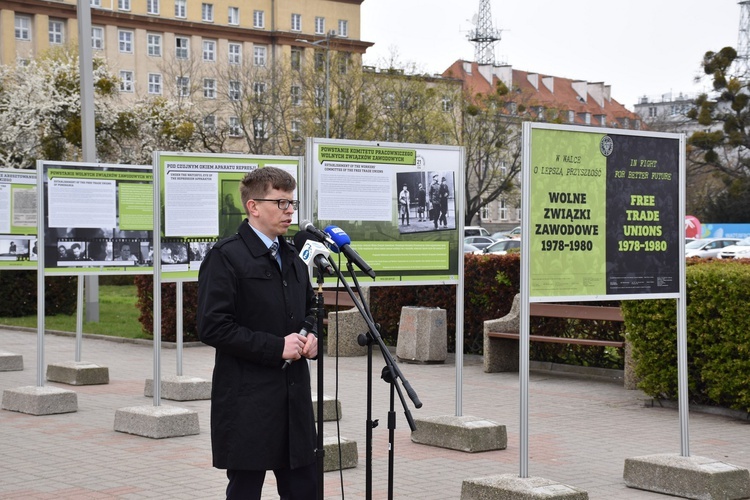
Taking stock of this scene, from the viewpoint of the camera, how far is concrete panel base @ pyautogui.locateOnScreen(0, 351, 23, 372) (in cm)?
1544

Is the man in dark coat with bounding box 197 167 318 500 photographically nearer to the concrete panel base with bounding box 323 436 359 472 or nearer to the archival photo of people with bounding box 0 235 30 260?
the concrete panel base with bounding box 323 436 359 472

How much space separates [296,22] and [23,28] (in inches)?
841

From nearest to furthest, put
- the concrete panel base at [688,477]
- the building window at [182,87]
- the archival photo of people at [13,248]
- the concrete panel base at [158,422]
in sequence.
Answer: the concrete panel base at [688,477] < the concrete panel base at [158,422] < the archival photo of people at [13,248] < the building window at [182,87]

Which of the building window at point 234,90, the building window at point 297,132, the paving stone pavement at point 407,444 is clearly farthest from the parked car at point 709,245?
the paving stone pavement at point 407,444

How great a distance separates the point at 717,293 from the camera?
34.5 feet

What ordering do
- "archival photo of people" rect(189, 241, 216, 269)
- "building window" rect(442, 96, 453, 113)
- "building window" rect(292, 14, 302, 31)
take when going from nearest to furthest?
"archival photo of people" rect(189, 241, 216, 269) < "building window" rect(442, 96, 453, 113) < "building window" rect(292, 14, 302, 31)

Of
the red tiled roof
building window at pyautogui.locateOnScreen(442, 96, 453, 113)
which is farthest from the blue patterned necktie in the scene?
the red tiled roof

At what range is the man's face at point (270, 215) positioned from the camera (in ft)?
16.8

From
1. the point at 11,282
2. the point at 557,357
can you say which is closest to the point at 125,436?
the point at 557,357

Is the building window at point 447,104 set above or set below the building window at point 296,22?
below

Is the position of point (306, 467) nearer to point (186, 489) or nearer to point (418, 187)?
point (186, 489)

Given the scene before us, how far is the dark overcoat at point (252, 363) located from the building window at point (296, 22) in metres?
84.7

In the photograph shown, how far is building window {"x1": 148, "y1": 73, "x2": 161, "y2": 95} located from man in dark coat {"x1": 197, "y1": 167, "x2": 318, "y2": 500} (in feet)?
261

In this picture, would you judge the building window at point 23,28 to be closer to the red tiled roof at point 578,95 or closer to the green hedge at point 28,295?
the red tiled roof at point 578,95
